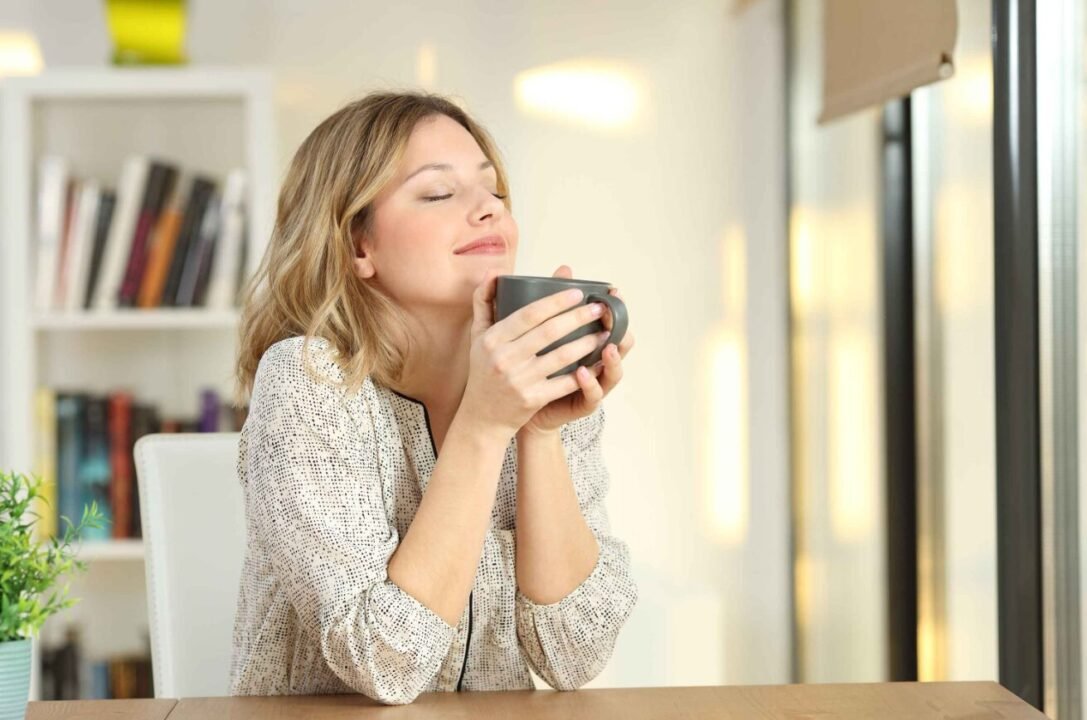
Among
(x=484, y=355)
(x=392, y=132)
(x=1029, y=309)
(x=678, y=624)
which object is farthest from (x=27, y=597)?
(x=678, y=624)

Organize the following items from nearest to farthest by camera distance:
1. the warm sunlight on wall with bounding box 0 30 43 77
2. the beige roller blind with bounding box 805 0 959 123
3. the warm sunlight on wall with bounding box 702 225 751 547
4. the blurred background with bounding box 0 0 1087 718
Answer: the blurred background with bounding box 0 0 1087 718 → the beige roller blind with bounding box 805 0 959 123 → the warm sunlight on wall with bounding box 0 30 43 77 → the warm sunlight on wall with bounding box 702 225 751 547

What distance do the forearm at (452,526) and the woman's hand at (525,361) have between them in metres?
0.02

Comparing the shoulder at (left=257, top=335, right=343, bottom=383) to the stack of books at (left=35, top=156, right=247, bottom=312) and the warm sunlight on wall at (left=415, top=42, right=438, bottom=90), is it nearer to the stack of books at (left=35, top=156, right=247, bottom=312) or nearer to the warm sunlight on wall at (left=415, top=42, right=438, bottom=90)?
the stack of books at (left=35, top=156, right=247, bottom=312)

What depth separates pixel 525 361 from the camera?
1.08 metres

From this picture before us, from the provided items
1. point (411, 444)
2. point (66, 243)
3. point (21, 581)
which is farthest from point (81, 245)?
point (21, 581)

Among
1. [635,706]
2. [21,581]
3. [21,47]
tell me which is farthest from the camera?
[21,47]

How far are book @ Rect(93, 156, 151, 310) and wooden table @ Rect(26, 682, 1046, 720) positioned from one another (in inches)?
65.5

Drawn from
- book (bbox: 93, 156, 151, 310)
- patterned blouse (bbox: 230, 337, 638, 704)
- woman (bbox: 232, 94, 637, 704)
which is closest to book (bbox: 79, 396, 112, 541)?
book (bbox: 93, 156, 151, 310)

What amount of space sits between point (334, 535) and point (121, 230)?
5.53 ft

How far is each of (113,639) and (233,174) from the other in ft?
3.25

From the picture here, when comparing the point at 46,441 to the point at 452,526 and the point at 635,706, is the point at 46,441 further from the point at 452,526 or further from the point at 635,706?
the point at 635,706

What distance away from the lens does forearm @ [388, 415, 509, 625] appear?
112cm

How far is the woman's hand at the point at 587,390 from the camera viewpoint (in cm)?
110

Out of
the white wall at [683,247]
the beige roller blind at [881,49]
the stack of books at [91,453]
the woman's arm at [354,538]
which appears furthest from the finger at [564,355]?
the white wall at [683,247]
